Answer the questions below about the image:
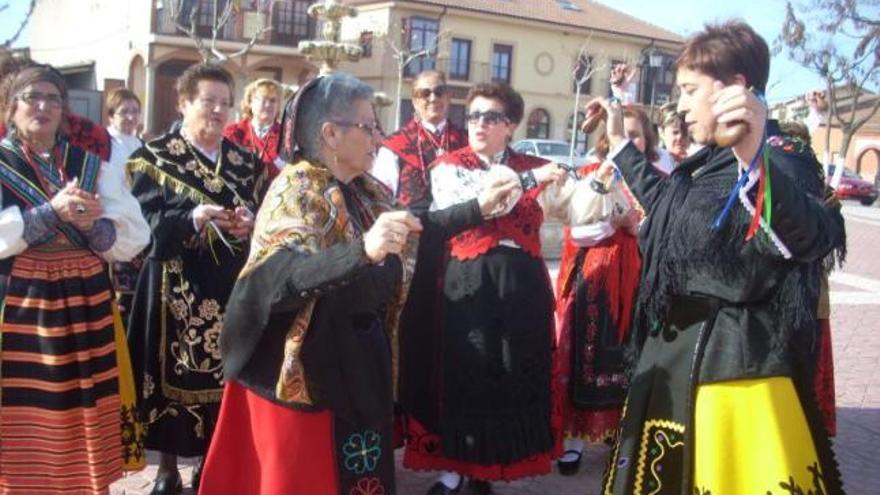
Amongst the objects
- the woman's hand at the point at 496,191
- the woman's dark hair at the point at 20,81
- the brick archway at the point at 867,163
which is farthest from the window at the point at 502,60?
the woman's hand at the point at 496,191

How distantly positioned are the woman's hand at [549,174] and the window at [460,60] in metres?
38.0

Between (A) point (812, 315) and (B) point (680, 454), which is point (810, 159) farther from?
(B) point (680, 454)

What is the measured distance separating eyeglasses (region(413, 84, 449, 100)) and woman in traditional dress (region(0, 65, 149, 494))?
1.84 m

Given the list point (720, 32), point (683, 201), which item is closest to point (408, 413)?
point (683, 201)

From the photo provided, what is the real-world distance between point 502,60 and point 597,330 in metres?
38.6

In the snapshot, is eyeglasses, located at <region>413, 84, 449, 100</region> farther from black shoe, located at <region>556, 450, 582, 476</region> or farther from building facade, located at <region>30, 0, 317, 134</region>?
building facade, located at <region>30, 0, 317, 134</region>

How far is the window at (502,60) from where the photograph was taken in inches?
1666

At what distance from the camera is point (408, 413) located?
470 cm

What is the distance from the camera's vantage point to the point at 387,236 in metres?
2.57

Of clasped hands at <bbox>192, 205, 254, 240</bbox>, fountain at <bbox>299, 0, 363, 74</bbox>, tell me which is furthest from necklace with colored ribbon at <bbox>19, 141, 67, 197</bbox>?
fountain at <bbox>299, 0, 363, 74</bbox>

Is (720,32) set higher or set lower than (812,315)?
higher

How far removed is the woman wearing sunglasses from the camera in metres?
4.38

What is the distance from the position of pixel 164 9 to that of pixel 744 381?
33018 millimetres

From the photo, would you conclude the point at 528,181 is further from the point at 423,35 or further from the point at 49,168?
the point at 423,35
